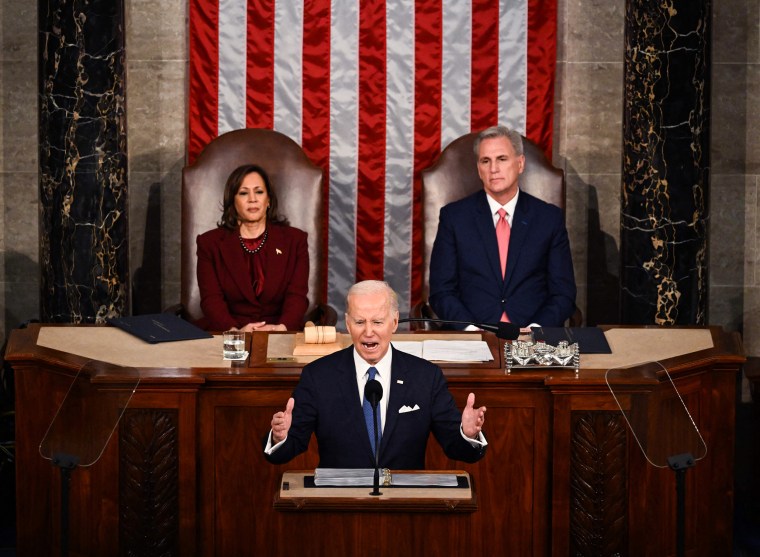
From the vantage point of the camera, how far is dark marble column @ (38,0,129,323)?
6.31 meters

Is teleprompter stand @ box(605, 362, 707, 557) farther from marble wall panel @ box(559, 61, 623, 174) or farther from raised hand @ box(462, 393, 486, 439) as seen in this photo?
marble wall panel @ box(559, 61, 623, 174)

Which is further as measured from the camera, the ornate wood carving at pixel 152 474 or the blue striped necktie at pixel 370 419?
the ornate wood carving at pixel 152 474

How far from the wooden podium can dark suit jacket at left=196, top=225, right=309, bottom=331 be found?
1395mm

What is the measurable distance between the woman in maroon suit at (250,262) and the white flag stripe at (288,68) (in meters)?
0.93

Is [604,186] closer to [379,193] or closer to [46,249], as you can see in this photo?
[379,193]

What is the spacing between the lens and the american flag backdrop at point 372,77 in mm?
6848

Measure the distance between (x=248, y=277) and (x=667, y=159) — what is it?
2.26 m

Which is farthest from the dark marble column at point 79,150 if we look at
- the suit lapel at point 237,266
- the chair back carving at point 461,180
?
the chair back carving at point 461,180

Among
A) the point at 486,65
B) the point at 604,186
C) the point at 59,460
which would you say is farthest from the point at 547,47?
the point at 59,460

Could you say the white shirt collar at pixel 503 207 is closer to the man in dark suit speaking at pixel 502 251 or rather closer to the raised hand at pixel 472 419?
the man in dark suit speaking at pixel 502 251

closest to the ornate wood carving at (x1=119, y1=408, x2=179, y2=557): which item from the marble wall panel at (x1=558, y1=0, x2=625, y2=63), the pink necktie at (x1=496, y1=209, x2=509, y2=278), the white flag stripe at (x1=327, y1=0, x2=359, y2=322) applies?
the pink necktie at (x1=496, y1=209, x2=509, y2=278)

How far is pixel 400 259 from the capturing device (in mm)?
7039

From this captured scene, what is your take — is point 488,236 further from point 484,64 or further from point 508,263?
point 484,64

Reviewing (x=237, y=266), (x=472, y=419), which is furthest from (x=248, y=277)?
(x=472, y=419)
